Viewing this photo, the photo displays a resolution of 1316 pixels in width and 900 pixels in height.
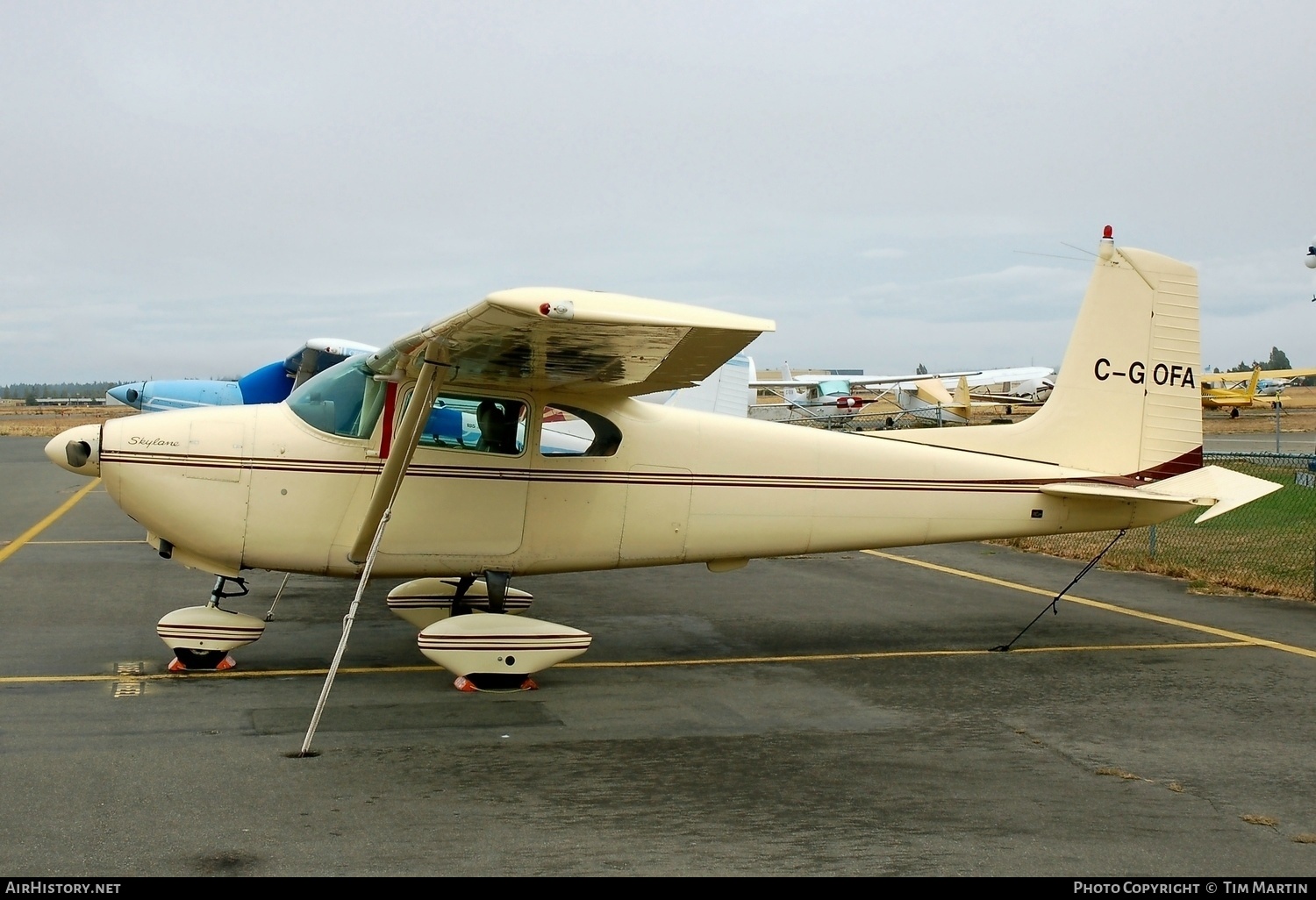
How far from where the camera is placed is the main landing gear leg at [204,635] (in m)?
7.52

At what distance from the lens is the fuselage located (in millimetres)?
7586

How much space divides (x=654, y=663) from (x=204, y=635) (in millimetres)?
3090

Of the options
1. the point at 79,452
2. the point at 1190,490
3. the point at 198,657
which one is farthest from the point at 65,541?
the point at 1190,490

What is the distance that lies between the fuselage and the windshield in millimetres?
58

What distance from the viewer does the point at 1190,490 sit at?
909 centimetres

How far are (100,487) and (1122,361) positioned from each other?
76.0 feet

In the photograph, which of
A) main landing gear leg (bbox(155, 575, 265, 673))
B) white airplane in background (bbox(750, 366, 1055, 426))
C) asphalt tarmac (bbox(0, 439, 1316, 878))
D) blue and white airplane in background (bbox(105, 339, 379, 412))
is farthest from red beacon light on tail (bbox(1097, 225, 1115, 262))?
white airplane in background (bbox(750, 366, 1055, 426))

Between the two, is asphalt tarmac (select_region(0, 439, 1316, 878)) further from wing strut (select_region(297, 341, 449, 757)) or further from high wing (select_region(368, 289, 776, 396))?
high wing (select_region(368, 289, 776, 396))

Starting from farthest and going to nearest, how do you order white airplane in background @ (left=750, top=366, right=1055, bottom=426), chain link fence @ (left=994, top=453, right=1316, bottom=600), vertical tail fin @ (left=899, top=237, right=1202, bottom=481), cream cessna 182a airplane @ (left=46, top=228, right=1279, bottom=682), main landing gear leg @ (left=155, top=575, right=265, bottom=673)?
1. white airplane in background @ (left=750, top=366, right=1055, bottom=426)
2. chain link fence @ (left=994, top=453, right=1316, bottom=600)
3. vertical tail fin @ (left=899, top=237, right=1202, bottom=481)
4. main landing gear leg @ (left=155, top=575, right=265, bottom=673)
5. cream cessna 182a airplane @ (left=46, top=228, right=1279, bottom=682)

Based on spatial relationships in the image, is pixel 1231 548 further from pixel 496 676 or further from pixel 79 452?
pixel 79 452

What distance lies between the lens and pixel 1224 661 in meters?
8.37

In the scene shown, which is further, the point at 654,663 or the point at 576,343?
the point at 654,663

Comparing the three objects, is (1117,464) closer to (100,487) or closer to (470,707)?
(470,707)

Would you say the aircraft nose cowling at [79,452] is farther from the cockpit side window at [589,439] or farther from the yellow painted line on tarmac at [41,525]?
the yellow painted line on tarmac at [41,525]
